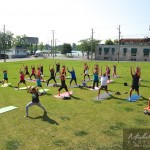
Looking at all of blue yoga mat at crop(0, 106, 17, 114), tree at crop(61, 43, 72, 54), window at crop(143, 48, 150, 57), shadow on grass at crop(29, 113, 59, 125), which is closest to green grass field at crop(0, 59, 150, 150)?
shadow on grass at crop(29, 113, 59, 125)

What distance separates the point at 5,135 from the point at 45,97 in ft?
25.0

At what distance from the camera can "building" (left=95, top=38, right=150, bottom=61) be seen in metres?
75.8

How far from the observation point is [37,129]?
11180mm

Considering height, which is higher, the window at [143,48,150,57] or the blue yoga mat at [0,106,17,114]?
the window at [143,48,150,57]

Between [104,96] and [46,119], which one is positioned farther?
[104,96]

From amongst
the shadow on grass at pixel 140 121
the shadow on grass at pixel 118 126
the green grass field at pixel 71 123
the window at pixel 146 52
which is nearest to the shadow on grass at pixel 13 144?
the green grass field at pixel 71 123

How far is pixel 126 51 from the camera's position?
257 feet

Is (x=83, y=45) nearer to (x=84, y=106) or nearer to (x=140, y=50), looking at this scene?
(x=140, y=50)

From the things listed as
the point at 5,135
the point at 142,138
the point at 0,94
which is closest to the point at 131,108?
the point at 142,138

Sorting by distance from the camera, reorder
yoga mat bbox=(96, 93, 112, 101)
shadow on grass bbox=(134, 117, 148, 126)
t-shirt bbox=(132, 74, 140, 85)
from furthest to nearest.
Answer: yoga mat bbox=(96, 93, 112, 101)
t-shirt bbox=(132, 74, 140, 85)
shadow on grass bbox=(134, 117, 148, 126)

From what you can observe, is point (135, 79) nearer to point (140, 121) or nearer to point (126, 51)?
point (140, 121)

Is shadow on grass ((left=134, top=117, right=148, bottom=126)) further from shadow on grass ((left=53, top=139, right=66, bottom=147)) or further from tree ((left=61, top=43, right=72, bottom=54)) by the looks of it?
tree ((left=61, top=43, right=72, bottom=54))

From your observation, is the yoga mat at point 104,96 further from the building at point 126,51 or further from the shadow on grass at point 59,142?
the building at point 126,51

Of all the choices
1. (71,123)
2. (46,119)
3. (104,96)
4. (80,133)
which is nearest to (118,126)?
(80,133)
